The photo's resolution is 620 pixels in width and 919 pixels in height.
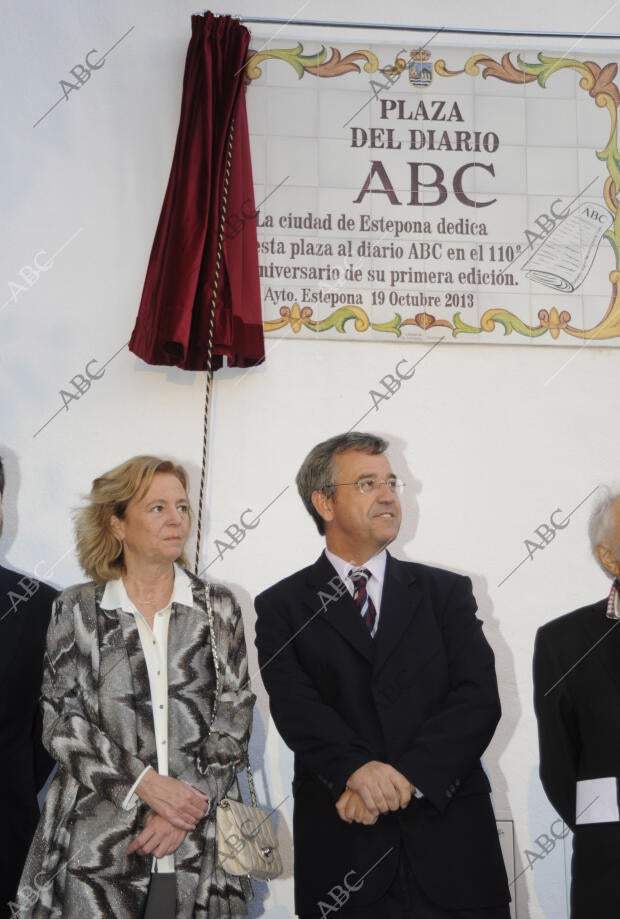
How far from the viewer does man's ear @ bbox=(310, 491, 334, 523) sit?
3111mm

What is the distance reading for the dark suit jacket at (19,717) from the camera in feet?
9.70

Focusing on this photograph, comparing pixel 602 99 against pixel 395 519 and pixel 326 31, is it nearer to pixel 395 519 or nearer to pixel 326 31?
pixel 326 31

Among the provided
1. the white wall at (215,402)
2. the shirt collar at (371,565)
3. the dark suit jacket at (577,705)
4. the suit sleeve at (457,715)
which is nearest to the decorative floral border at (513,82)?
the white wall at (215,402)

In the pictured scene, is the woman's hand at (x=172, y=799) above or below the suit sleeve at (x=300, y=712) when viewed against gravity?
below

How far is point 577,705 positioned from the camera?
2641mm

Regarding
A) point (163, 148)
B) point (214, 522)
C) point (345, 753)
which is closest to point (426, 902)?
point (345, 753)

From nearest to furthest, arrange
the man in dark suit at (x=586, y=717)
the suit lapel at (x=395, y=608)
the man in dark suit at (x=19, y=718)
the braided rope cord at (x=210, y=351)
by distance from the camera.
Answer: the man in dark suit at (x=586, y=717) < the suit lapel at (x=395, y=608) < the man in dark suit at (x=19, y=718) < the braided rope cord at (x=210, y=351)

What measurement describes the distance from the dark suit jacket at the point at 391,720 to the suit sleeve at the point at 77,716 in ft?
1.36

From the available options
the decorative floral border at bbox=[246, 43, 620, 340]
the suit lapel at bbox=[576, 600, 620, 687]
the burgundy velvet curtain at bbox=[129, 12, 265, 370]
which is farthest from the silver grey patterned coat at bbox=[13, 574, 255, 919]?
the decorative floral border at bbox=[246, 43, 620, 340]

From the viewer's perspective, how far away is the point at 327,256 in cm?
409

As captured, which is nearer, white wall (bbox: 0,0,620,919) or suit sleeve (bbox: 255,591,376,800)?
suit sleeve (bbox: 255,591,376,800)

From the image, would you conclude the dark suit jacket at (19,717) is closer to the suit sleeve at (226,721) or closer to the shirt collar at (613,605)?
the suit sleeve at (226,721)

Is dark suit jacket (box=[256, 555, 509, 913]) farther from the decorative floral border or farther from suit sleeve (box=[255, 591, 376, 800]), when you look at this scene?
the decorative floral border

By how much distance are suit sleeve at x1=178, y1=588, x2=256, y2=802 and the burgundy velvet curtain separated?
1.18 m
